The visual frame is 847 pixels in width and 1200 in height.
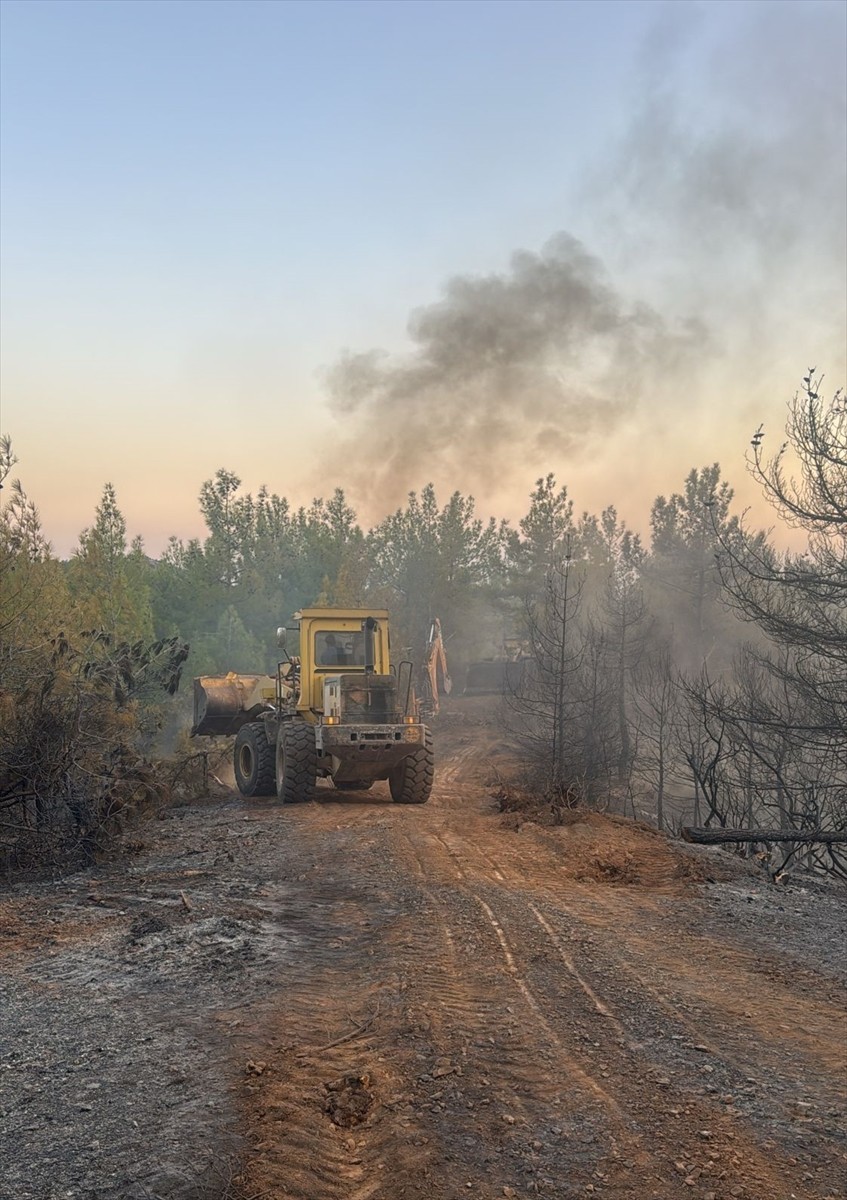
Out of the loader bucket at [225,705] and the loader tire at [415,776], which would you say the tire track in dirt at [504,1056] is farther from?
the loader bucket at [225,705]

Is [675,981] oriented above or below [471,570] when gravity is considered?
below

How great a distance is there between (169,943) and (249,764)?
34.9 feet

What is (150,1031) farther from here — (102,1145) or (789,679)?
(789,679)

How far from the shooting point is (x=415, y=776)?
15641mm

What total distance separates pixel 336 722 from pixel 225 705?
5498mm

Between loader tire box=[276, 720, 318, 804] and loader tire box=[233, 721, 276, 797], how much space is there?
1311 millimetres

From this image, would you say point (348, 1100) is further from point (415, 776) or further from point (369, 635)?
point (369, 635)

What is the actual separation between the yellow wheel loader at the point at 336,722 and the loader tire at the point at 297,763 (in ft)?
0.06

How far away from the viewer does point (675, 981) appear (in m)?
6.52

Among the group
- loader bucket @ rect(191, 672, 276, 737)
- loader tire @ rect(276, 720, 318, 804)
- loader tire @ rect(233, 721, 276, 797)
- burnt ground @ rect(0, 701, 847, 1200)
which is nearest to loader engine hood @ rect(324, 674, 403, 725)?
loader tire @ rect(276, 720, 318, 804)

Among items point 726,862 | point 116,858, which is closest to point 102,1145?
point 116,858

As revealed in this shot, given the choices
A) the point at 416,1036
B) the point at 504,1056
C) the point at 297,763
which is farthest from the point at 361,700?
the point at 504,1056

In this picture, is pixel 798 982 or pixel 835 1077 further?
pixel 798 982

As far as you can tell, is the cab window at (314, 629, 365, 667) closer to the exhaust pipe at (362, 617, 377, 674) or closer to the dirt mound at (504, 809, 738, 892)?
the exhaust pipe at (362, 617, 377, 674)
